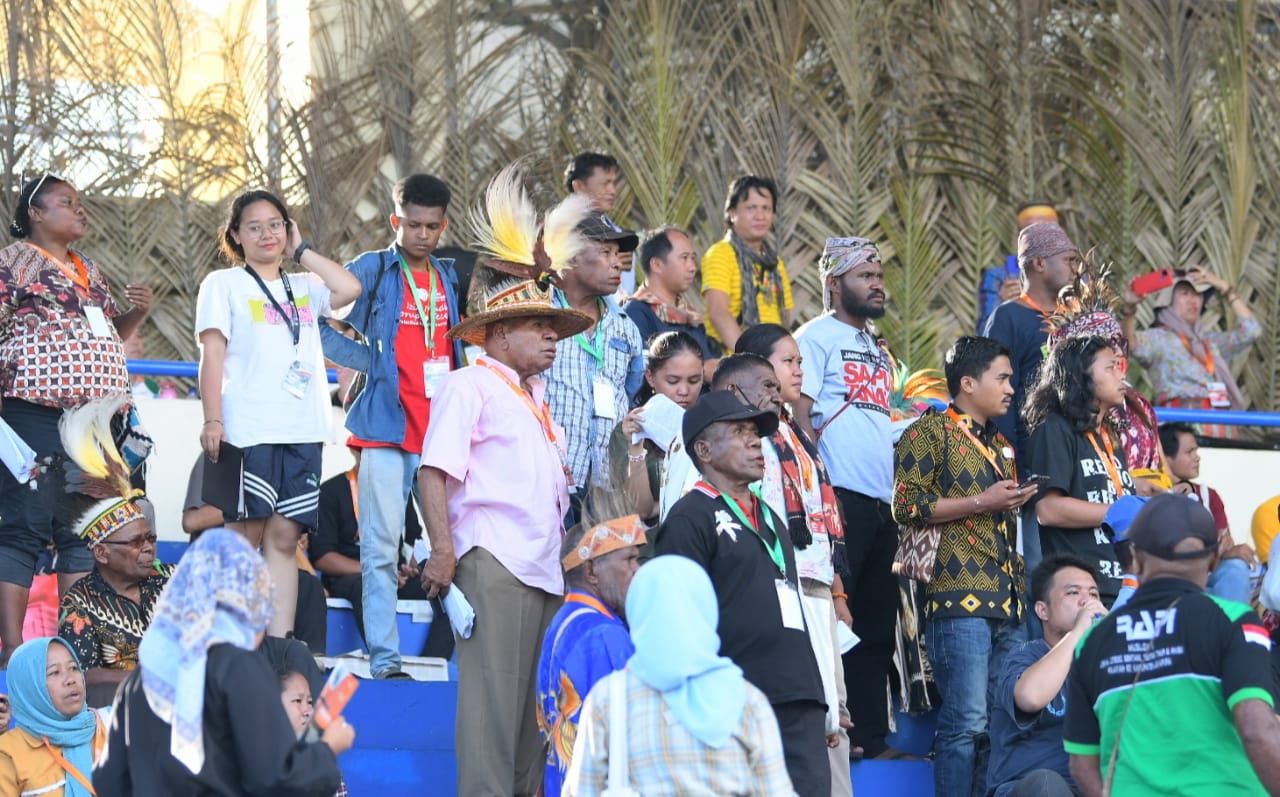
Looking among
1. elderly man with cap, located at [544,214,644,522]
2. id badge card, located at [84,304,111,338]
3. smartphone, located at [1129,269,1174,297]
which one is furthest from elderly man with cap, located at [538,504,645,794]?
smartphone, located at [1129,269,1174,297]

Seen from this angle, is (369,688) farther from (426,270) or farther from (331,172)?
(331,172)

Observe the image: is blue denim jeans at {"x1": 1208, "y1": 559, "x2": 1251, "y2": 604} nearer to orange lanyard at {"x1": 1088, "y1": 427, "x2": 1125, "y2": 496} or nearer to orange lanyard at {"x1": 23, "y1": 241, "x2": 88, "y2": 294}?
orange lanyard at {"x1": 1088, "y1": 427, "x2": 1125, "y2": 496}

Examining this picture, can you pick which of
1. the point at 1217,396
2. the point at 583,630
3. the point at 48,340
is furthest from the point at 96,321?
the point at 1217,396

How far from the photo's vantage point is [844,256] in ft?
26.3

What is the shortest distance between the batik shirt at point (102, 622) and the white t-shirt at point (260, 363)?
Result: 0.69 m

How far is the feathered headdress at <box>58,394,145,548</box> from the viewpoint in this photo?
7.39 metres

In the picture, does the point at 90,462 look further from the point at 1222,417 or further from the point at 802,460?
the point at 1222,417

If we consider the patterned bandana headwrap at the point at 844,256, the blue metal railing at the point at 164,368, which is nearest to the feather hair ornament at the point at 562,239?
the patterned bandana headwrap at the point at 844,256

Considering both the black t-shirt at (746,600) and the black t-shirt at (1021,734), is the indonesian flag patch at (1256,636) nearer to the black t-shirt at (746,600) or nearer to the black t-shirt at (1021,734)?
the black t-shirt at (746,600)

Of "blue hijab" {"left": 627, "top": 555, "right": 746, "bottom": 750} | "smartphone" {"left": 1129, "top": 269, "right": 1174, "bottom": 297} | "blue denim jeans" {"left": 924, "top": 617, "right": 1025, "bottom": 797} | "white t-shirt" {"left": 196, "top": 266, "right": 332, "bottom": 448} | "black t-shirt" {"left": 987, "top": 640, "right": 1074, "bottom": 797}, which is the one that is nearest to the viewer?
"blue hijab" {"left": 627, "top": 555, "right": 746, "bottom": 750}

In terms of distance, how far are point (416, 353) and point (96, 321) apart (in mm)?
1251

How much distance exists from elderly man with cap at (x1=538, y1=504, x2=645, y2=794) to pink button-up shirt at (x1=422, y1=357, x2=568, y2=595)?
0.61 ft

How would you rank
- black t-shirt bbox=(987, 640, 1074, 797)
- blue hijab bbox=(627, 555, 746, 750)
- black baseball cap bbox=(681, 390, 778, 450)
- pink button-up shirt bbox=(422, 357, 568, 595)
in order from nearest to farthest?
1. blue hijab bbox=(627, 555, 746, 750)
2. black baseball cap bbox=(681, 390, 778, 450)
3. pink button-up shirt bbox=(422, 357, 568, 595)
4. black t-shirt bbox=(987, 640, 1074, 797)

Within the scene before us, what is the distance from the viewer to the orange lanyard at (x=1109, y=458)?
757 cm
